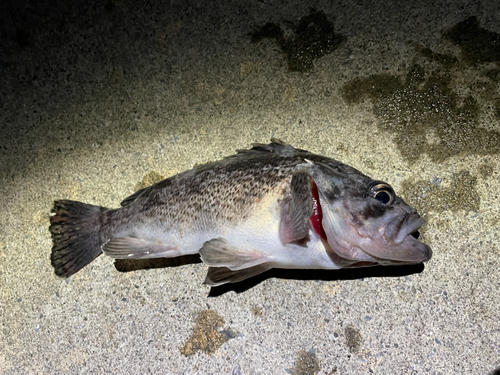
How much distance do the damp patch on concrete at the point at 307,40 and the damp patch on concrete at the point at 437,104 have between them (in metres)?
0.34

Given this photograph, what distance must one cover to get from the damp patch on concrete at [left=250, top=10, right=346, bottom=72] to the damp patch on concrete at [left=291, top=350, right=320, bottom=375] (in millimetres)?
1999

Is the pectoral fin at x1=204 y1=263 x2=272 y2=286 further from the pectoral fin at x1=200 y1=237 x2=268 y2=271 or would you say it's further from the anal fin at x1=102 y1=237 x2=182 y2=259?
the anal fin at x1=102 y1=237 x2=182 y2=259

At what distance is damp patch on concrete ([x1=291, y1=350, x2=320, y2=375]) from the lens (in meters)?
2.09

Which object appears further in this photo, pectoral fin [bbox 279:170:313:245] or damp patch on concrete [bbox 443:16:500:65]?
damp patch on concrete [bbox 443:16:500:65]

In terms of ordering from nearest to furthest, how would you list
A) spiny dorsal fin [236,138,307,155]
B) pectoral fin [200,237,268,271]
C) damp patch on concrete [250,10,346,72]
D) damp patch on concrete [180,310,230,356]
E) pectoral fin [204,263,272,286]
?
1. pectoral fin [200,237,268,271]
2. pectoral fin [204,263,272,286]
3. spiny dorsal fin [236,138,307,155]
4. damp patch on concrete [180,310,230,356]
5. damp patch on concrete [250,10,346,72]

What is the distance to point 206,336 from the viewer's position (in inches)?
86.4

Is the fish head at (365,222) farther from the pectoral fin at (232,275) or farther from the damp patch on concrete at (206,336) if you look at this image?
the damp patch on concrete at (206,336)

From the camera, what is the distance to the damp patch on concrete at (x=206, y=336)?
2182mm

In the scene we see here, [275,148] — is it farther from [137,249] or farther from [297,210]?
[137,249]

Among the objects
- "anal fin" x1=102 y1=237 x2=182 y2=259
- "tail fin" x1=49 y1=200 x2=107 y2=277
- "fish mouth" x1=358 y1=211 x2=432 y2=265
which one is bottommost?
"tail fin" x1=49 y1=200 x2=107 y2=277

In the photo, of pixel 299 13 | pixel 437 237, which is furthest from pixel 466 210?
pixel 299 13

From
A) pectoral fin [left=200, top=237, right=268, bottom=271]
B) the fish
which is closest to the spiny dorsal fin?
the fish

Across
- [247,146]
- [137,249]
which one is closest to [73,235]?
[137,249]

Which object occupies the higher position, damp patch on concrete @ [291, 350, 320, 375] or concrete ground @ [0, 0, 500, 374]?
concrete ground @ [0, 0, 500, 374]
